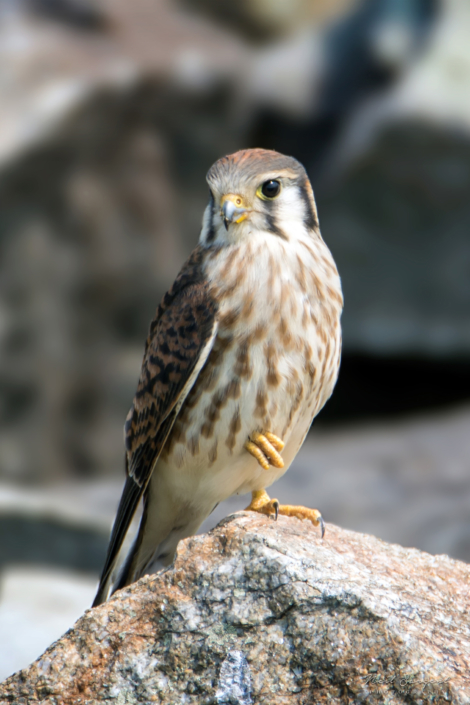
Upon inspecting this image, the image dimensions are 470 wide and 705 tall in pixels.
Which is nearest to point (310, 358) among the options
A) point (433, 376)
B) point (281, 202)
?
point (281, 202)

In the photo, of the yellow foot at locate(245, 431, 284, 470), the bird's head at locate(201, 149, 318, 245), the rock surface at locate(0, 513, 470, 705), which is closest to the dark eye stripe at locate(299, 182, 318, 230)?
the bird's head at locate(201, 149, 318, 245)

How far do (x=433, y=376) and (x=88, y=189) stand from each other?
10.3 feet

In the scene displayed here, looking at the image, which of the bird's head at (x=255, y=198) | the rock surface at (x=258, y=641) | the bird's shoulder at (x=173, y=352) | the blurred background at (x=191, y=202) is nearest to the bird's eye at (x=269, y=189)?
the bird's head at (x=255, y=198)

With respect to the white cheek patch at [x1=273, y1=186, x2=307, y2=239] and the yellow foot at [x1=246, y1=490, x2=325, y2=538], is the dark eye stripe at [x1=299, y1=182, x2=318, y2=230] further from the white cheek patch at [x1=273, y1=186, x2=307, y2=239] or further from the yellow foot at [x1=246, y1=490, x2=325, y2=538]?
the yellow foot at [x1=246, y1=490, x2=325, y2=538]

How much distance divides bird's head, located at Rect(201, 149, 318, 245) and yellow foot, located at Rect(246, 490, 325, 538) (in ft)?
2.51

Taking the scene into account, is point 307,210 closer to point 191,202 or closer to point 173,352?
point 173,352

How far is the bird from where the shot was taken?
2.42 m

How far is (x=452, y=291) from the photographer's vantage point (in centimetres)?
647

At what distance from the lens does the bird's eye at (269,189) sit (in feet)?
8.20

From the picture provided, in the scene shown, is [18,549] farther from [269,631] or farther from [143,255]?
[269,631]

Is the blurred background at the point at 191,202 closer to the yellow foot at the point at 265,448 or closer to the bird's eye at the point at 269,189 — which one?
the yellow foot at the point at 265,448

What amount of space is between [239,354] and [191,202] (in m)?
4.36

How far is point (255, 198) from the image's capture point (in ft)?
8.18

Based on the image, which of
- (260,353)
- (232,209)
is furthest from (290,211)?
(260,353)
